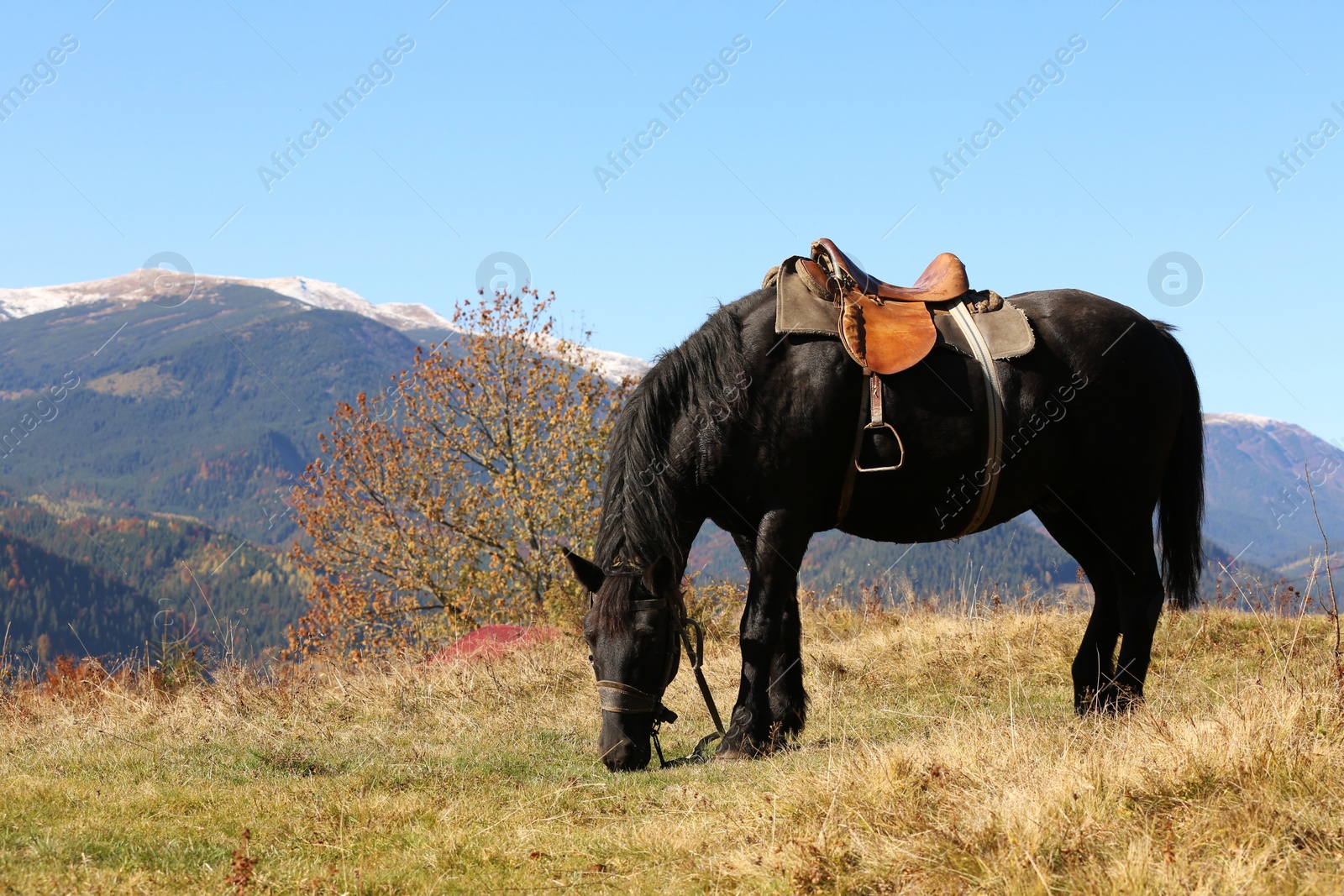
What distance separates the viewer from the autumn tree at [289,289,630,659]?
19.9 metres

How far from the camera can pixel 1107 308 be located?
605 centimetres

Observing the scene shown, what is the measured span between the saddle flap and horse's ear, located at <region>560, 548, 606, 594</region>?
1787 mm

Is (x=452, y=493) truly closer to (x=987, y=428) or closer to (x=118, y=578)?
(x=987, y=428)

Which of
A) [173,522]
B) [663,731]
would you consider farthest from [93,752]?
[173,522]

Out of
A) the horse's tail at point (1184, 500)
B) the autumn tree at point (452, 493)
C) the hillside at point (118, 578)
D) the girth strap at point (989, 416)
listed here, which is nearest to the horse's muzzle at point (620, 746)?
the girth strap at point (989, 416)

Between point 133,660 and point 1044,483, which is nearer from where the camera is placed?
point 1044,483

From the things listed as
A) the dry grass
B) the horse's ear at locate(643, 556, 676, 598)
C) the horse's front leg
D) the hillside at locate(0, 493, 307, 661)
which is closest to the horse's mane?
the horse's ear at locate(643, 556, 676, 598)

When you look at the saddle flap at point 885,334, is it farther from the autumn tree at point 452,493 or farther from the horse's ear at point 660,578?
the autumn tree at point 452,493

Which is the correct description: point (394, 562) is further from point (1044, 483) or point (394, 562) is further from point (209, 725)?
point (1044, 483)

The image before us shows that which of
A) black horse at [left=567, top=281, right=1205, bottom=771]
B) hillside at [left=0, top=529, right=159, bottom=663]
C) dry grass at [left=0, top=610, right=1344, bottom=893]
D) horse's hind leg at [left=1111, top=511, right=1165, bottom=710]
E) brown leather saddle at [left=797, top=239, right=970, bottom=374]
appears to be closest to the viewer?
dry grass at [left=0, top=610, right=1344, bottom=893]

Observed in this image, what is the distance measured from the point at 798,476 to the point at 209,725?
453cm

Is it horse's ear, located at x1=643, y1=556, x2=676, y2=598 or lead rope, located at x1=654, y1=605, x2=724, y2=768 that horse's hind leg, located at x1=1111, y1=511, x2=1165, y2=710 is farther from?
horse's ear, located at x1=643, y1=556, x2=676, y2=598

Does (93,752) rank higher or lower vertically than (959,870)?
lower

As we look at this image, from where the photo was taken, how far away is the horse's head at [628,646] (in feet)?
17.0
